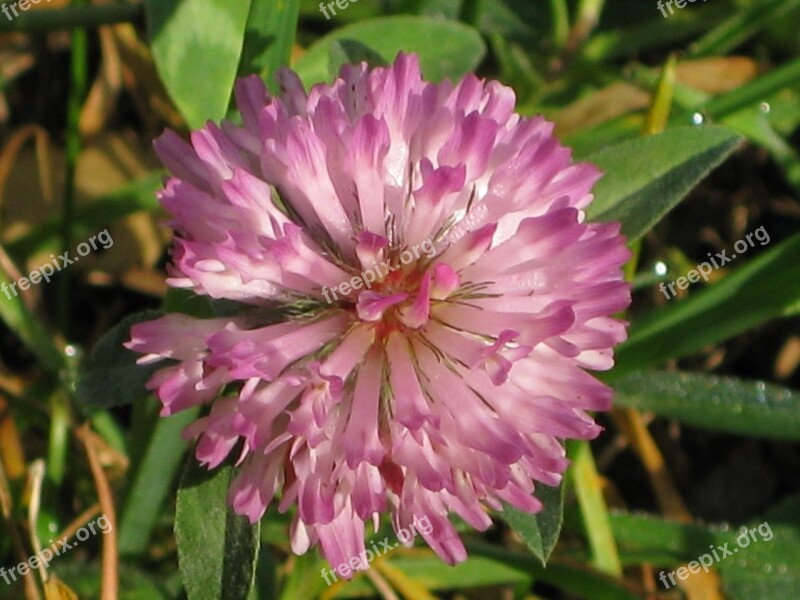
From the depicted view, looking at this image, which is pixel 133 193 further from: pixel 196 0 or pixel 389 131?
pixel 389 131

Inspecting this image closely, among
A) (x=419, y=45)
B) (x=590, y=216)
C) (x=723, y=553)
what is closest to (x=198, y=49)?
(x=419, y=45)

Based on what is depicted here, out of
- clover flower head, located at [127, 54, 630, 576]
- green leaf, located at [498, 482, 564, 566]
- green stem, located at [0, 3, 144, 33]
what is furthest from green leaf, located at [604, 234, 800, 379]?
green stem, located at [0, 3, 144, 33]

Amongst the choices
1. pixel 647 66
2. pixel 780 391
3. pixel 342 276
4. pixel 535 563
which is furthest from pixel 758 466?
pixel 342 276

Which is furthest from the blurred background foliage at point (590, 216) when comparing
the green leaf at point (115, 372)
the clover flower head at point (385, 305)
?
the clover flower head at point (385, 305)

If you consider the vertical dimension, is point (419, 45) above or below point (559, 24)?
above

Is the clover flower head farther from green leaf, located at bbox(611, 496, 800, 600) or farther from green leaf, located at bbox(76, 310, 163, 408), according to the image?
green leaf, located at bbox(611, 496, 800, 600)

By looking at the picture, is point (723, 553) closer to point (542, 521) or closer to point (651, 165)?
point (542, 521)

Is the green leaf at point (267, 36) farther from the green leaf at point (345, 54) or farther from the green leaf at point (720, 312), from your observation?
the green leaf at point (720, 312)
